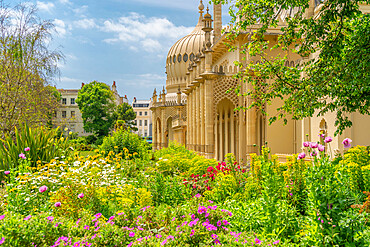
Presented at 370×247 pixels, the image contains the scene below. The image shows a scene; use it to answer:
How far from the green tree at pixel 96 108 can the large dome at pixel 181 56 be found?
48.1ft

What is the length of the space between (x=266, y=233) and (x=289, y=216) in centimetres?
40

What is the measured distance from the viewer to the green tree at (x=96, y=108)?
154 ft

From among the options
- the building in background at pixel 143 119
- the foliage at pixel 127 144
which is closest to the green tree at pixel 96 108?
the foliage at pixel 127 144

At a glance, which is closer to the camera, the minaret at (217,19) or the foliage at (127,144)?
the foliage at (127,144)

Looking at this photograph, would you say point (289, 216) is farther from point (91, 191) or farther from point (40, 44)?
point (40, 44)

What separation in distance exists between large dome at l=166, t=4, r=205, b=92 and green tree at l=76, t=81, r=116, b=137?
577 inches

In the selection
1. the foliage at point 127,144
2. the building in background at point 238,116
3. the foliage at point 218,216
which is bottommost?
the foliage at point 218,216

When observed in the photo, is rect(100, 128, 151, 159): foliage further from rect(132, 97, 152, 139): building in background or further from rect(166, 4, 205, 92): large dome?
rect(132, 97, 152, 139): building in background

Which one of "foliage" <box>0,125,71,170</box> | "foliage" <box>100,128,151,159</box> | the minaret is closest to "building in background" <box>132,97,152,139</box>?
the minaret

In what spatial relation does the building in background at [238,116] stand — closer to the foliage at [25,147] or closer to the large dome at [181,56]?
the foliage at [25,147]

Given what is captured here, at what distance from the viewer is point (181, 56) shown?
34.6 m

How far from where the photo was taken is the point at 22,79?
12.3 meters

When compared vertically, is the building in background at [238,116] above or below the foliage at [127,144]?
above

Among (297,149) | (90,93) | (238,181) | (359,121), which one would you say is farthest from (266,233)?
(90,93)
